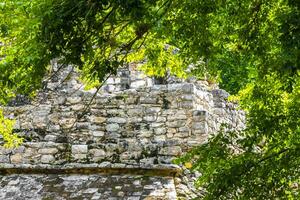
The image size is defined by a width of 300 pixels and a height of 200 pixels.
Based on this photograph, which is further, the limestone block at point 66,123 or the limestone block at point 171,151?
the limestone block at point 66,123

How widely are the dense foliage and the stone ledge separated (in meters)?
1.13

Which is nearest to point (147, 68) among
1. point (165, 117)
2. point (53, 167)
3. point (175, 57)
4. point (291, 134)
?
point (175, 57)

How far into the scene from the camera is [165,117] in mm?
7734

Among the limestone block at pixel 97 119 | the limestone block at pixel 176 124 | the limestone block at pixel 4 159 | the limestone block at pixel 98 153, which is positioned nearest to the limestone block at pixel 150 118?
the limestone block at pixel 176 124

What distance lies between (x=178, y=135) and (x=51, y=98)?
2.24m

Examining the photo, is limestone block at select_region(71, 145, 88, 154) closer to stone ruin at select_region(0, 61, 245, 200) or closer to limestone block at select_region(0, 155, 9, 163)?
stone ruin at select_region(0, 61, 245, 200)

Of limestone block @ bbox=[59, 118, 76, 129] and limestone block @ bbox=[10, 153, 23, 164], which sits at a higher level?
limestone block @ bbox=[59, 118, 76, 129]

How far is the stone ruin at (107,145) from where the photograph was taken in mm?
6660

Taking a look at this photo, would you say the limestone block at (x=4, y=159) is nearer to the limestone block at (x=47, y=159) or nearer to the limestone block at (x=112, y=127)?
the limestone block at (x=47, y=159)

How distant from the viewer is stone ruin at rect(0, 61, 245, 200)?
666cm

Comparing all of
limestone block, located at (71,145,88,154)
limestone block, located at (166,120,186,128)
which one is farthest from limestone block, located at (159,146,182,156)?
limestone block, located at (71,145,88,154)

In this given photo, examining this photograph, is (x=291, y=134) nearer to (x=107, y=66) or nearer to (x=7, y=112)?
(x=107, y=66)

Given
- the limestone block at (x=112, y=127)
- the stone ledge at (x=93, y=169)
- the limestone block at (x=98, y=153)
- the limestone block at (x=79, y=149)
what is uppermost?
the limestone block at (x=112, y=127)

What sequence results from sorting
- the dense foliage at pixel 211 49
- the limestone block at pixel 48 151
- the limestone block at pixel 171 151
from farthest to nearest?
the limestone block at pixel 48 151, the limestone block at pixel 171 151, the dense foliage at pixel 211 49
